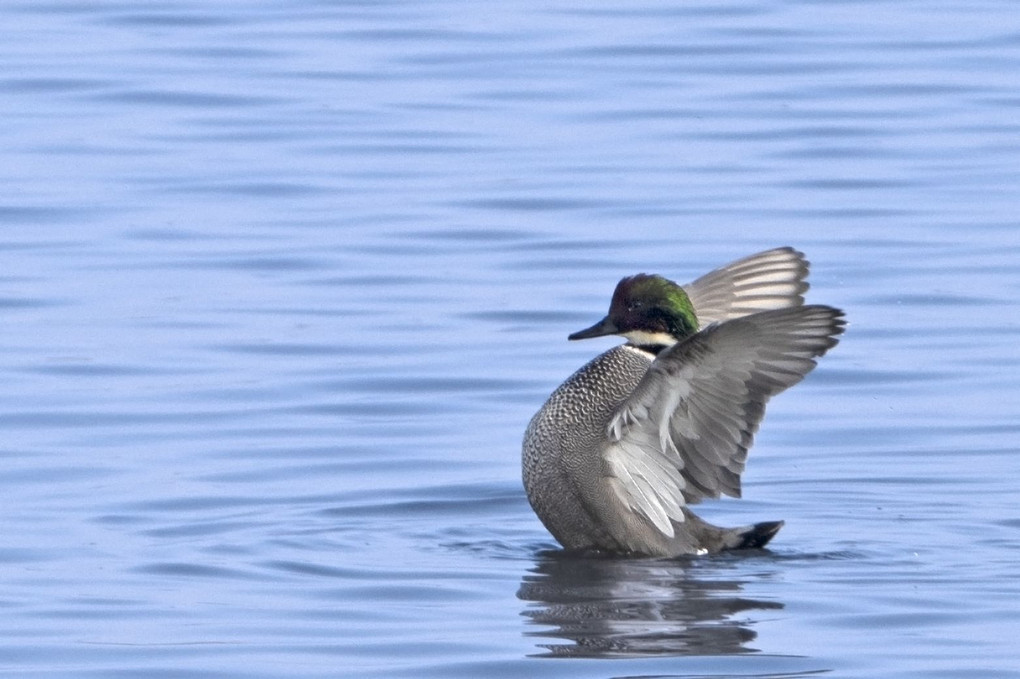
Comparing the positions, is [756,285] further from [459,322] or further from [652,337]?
[459,322]

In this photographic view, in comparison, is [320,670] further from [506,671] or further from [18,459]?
[18,459]

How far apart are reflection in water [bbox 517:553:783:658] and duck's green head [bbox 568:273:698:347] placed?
0.75 m

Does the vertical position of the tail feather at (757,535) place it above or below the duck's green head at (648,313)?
below

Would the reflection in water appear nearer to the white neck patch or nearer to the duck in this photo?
the duck

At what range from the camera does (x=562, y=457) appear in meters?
7.80

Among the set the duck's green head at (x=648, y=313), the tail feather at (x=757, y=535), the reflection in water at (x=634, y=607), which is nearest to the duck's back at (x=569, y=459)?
the reflection in water at (x=634, y=607)

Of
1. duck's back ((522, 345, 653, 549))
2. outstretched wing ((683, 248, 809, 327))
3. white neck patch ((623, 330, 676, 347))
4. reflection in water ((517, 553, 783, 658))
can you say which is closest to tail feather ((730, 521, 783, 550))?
reflection in water ((517, 553, 783, 658))

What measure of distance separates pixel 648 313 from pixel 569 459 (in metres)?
0.56

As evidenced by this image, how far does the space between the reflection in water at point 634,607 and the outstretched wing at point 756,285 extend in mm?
1293

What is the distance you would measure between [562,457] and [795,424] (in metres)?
2.24

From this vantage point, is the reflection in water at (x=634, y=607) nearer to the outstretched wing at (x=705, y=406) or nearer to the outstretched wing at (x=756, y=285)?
the outstretched wing at (x=705, y=406)

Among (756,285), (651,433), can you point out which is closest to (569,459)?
(651,433)

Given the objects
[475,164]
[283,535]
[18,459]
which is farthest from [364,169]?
[283,535]

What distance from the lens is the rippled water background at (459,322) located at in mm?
6773
